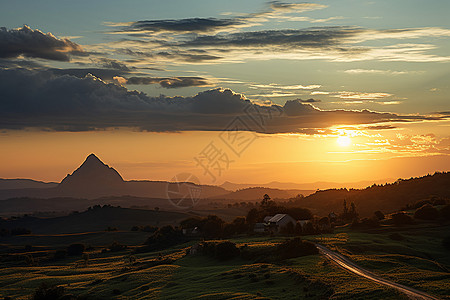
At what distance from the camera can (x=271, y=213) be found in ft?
558

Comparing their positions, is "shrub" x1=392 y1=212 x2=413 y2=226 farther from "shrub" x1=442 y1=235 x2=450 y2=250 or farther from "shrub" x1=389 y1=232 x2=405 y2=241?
"shrub" x1=442 y1=235 x2=450 y2=250

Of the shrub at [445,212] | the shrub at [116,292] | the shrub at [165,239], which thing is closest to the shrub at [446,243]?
the shrub at [445,212]

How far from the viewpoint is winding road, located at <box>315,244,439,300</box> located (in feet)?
170

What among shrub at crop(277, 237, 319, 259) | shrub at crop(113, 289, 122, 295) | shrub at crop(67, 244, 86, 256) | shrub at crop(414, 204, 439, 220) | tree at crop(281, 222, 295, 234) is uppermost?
shrub at crop(414, 204, 439, 220)

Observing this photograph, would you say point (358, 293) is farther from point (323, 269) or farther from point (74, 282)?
point (74, 282)

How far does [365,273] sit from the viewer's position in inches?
2689

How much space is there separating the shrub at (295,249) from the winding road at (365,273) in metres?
2.24

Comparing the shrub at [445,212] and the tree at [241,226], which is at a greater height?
the shrub at [445,212]

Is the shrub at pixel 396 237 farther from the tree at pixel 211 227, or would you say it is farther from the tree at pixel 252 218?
the tree at pixel 211 227

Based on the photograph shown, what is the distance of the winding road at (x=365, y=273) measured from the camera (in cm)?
5180

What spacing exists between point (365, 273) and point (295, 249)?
24.6 m

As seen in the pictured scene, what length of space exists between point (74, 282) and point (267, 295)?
51.4 m

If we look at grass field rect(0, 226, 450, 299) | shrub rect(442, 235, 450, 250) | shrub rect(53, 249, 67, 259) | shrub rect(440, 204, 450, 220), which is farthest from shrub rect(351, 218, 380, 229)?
shrub rect(53, 249, 67, 259)

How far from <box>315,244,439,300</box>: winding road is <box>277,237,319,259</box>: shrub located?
7.34 ft
